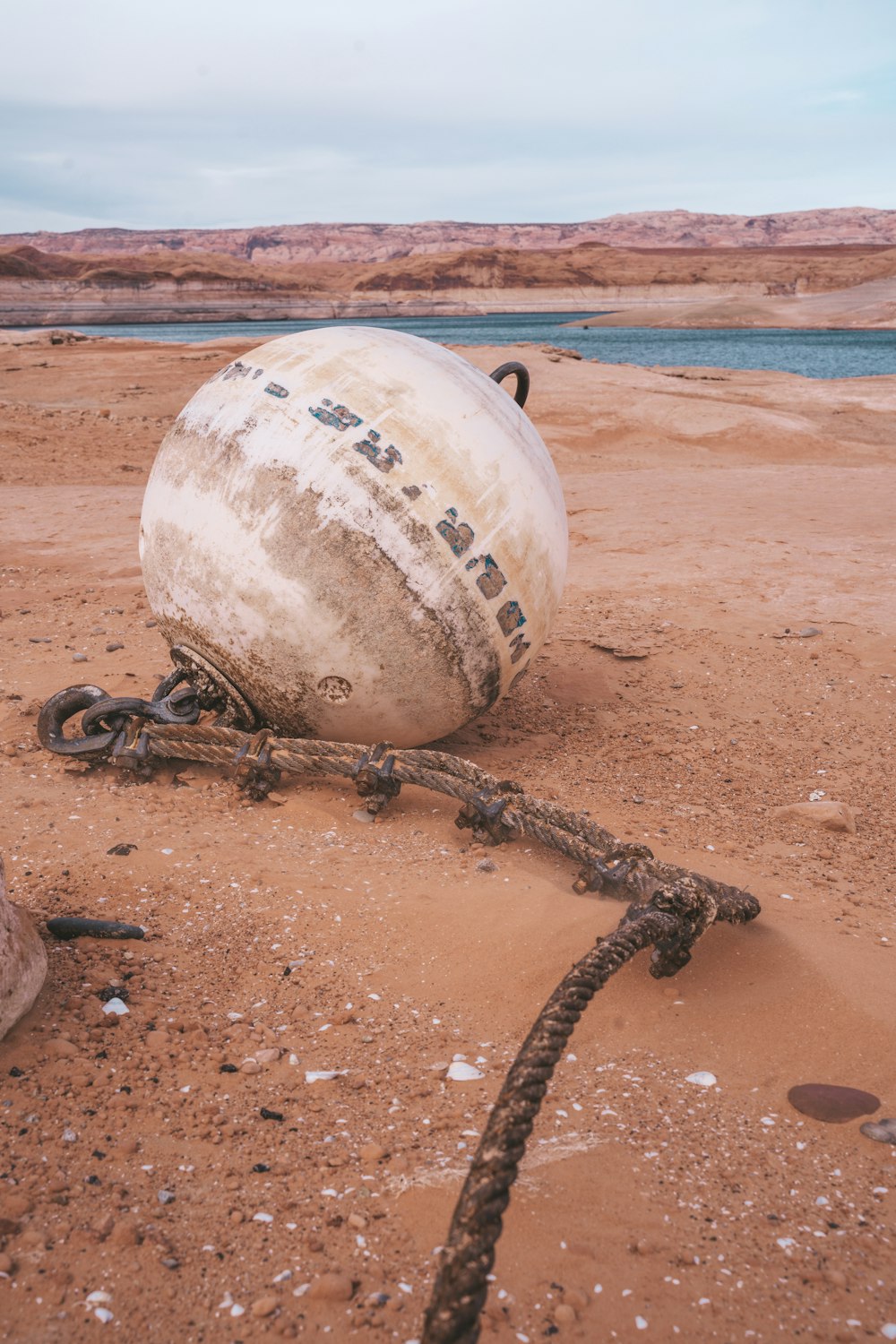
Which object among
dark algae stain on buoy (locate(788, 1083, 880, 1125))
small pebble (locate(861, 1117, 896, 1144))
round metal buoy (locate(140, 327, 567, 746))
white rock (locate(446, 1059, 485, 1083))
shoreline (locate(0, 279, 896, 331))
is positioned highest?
shoreline (locate(0, 279, 896, 331))

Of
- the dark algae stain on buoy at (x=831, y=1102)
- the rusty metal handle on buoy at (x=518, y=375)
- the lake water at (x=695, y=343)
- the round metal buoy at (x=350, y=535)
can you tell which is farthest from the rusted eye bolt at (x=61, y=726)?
the lake water at (x=695, y=343)

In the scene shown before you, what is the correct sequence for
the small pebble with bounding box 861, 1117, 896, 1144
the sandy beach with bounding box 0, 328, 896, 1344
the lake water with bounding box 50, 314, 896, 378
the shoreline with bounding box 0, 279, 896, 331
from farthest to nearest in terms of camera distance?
the shoreline with bounding box 0, 279, 896, 331
the lake water with bounding box 50, 314, 896, 378
the small pebble with bounding box 861, 1117, 896, 1144
the sandy beach with bounding box 0, 328, 896, 1344

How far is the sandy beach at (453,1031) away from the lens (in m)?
1.93

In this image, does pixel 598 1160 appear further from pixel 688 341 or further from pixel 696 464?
pixel 688 341

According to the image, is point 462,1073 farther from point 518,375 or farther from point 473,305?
point 473,305

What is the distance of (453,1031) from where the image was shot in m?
2.70

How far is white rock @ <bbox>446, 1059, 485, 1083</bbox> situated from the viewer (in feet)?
8.18

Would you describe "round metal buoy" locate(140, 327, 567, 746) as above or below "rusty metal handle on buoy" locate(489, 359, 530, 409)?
below

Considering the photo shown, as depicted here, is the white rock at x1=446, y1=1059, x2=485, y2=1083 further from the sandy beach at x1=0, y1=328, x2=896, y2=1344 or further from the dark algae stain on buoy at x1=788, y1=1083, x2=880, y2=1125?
the dark algae stain on buoy at x1=788, y1=1083, x2=880, y2=1125

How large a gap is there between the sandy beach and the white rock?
1.1 inches

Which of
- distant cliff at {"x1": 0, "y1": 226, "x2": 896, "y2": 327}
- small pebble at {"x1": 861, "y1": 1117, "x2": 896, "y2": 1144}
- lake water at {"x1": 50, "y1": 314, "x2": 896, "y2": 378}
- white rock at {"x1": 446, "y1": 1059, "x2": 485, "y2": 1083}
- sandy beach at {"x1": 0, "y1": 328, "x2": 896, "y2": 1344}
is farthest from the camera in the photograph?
distant cliff at {"x1": 0, "y1": 226, "x2": 896, "y2": 327}

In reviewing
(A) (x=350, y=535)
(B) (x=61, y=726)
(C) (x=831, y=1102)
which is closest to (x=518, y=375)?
(A) (x=350, y=535)

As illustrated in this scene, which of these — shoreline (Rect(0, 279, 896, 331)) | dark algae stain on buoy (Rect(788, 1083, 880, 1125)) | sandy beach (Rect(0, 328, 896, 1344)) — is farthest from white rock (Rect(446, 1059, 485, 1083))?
shoreline (Rect(0, 279, 896, 331))

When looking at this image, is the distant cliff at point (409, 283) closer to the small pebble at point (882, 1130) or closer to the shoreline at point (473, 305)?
the shoreline at point (473, 305)
